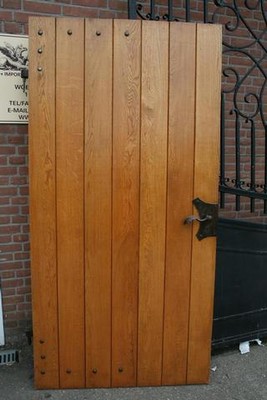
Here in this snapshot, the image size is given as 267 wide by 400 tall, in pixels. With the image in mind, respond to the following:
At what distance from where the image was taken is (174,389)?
276 centimetres

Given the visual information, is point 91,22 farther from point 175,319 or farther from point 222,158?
point 175,319

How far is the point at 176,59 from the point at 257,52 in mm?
1367

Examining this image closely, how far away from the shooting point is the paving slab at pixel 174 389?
8.75ft

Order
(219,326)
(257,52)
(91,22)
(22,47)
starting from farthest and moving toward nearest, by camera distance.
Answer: (257,52) < (219,326) < (22,47) < (91,22)

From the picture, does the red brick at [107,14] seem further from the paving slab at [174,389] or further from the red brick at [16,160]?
the paving slab at [174,389]

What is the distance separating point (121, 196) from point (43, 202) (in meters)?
0.47

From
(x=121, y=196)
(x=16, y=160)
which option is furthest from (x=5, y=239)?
(x=121, y=196)

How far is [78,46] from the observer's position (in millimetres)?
2408

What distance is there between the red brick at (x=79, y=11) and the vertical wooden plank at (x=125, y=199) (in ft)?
2.14

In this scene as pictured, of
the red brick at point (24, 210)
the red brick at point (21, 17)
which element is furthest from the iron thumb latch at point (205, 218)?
the red brick at point (21, 17)

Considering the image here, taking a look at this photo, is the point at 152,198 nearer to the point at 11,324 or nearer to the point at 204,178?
the point at 204,178

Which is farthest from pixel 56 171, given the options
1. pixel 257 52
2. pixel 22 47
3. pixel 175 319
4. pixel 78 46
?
pixel 257 52

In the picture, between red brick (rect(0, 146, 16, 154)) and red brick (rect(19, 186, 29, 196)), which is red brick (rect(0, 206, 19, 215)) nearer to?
red brick (rect(19, 186, 29, 196))

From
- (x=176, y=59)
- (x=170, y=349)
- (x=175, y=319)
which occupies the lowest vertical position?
(x=170, y=349)
